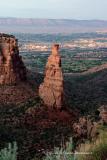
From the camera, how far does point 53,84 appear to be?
59719mm

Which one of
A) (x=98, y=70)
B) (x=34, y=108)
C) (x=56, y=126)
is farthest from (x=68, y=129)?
(x=98, y=70)

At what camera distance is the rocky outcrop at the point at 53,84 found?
59169 millimetres

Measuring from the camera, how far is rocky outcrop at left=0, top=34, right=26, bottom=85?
6378cm

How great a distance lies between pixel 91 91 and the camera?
310ft

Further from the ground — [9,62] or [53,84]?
[9,62]

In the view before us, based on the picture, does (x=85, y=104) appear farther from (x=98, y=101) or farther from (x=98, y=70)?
(x=98, y=70)

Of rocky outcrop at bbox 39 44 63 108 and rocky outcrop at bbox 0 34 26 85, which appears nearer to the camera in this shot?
rocky outcrop at bbox 39 44 63 108

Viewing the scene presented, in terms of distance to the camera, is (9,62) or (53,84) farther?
(9,62)

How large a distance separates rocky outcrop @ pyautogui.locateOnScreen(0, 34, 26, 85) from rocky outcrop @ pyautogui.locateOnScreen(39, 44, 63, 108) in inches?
194

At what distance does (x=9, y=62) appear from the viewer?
6344 cm

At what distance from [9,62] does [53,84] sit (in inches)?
268

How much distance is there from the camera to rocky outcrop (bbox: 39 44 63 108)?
59.2m

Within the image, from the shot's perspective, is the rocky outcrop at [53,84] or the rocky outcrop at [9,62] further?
the rocky outcrop at [9,62]

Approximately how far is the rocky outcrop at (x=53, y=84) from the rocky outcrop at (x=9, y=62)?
16.2 ft
